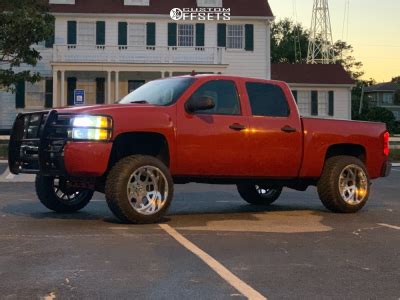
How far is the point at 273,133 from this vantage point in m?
8.61

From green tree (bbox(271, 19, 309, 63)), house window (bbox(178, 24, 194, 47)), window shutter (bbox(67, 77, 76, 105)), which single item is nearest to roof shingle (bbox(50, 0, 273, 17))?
house window (bbox(178, 24, 194, 47))

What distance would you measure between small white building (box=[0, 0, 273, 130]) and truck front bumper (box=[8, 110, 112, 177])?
93.3ft

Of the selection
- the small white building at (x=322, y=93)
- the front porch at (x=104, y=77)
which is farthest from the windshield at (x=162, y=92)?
the small white building at (x=322, y=93)

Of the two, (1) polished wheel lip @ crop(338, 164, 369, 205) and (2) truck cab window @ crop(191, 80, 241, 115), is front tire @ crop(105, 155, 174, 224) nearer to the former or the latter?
(2) truck cab window @ crop(191, 80, 241, 115)

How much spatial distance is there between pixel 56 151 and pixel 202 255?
2483mm

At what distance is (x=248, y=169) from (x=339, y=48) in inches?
3041

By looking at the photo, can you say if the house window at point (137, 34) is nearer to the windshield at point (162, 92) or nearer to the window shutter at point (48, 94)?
the window shutter at point (48, 94)

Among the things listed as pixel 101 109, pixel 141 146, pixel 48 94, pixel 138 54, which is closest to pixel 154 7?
pixel 138 54

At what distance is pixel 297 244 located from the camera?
6691 millimetres

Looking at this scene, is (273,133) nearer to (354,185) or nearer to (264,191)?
(354,185)

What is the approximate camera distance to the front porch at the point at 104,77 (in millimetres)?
36031

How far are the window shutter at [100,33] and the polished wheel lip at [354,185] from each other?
3005cm

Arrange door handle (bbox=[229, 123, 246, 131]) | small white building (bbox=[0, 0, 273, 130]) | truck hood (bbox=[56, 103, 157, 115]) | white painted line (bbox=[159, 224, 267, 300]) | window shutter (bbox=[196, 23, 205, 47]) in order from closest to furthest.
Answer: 1. white painted line (bbox=[159, 224, 267, 300])
2. truck hood (bbox=[56, 103, 157, 115])
3. door handle (bbox=[229, 123, 246, 131])
4. small white building (bbox=[0, 0, 273, 130])
5. window shutter (bbox=[196, 23, 205, 47])

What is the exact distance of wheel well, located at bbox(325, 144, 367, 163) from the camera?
9.45 metres
